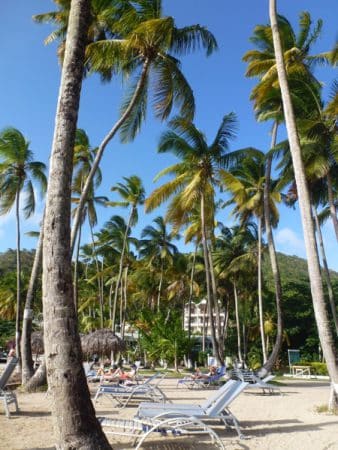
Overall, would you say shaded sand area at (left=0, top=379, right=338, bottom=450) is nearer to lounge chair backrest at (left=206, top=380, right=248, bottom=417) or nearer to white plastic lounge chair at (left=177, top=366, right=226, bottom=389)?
lounge chair backrest at (left=206, top=380, right=248, bottom=417)

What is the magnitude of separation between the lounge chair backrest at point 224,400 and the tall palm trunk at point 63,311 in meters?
2.25

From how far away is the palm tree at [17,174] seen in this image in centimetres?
1805

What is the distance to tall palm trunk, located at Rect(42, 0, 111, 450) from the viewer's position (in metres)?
4.20

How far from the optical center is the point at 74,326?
450 cm

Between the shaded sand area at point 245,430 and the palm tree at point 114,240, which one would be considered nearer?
the shaded sand area at point 245,430

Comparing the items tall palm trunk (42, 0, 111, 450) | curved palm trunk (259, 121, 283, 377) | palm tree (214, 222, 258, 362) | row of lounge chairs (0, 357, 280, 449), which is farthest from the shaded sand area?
palm tree (214, 222, 258, 362)

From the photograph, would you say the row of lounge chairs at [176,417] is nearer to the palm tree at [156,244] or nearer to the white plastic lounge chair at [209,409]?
the white plastic lounge chair at [209,409]

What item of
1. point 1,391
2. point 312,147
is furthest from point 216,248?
point 1,391

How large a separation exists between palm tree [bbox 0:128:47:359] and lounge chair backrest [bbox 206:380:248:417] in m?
14.0

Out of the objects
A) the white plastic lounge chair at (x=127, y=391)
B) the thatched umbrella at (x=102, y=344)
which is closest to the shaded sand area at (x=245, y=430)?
the white plastic lounge chair at (x=127, y=391)

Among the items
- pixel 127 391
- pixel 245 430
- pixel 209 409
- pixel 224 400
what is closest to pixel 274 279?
pixel 127 391

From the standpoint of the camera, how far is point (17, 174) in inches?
755

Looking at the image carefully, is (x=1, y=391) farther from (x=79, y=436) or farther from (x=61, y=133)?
(x=61, y=133)

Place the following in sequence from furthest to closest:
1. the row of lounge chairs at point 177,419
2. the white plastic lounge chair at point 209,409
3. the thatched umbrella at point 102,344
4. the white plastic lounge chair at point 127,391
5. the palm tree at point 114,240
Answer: the palm tree at point 114,240, the thatched umbrella at point 102,344, the white plastic lounge chair at point 127,391, the white plastic lounge chair at point 209,409, the row of lounge chairs at point 177,419
